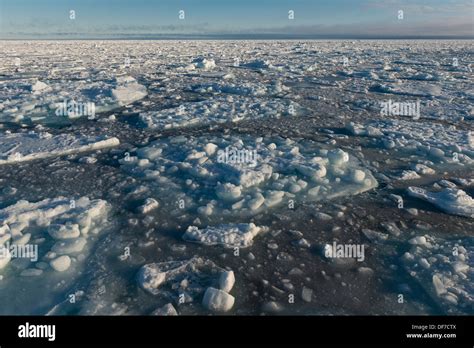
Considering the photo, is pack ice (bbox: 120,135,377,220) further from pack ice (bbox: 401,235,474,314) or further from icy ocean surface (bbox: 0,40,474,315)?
pack ice (bbox: 401,235,474,314)

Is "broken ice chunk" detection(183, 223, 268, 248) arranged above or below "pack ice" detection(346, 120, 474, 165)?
below

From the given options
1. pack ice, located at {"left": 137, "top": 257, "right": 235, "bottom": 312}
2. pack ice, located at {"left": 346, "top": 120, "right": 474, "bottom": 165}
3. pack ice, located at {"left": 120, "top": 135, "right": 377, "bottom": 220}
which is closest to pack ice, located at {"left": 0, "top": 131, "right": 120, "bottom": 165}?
pack ice, located at {"left": 120, "top": 135, "right": 377, "bottom": 220}

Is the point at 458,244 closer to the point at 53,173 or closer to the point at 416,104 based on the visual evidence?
the point at 53,173

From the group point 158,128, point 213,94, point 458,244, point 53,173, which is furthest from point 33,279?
point 213,94

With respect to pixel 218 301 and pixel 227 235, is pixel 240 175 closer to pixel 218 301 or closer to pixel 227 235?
pixel 227 235

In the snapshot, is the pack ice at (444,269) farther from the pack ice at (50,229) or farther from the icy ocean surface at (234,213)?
the pack ice at (50,229)

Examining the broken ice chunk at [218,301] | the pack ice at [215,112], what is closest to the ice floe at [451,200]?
the broken ice chunk at [218,301]
